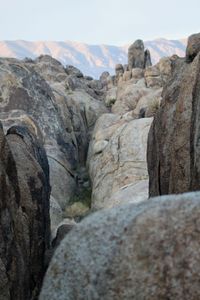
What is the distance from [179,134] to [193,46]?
3.59 meters

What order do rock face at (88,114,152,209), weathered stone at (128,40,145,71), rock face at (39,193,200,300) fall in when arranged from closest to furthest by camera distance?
rock face at (39,193,200,300), rock face at (88,114,152,209), weathered stone at (128,40,145,71)

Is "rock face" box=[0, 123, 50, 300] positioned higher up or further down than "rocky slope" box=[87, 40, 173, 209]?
higher up

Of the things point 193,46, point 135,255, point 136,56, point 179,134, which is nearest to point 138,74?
point 136,56

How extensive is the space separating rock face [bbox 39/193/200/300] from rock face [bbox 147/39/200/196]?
7634 millimetres

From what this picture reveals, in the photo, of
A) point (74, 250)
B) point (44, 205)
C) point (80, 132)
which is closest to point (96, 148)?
point (80, 132)

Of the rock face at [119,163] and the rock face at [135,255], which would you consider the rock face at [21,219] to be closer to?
the rock face at [135,255]

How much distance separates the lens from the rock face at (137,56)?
328 feet

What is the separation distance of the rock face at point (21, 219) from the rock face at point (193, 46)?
298 inches

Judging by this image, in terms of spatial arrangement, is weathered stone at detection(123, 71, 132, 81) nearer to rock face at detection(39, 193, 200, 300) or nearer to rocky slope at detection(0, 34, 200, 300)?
rocky slope at detection(0, 34, 200, 300)

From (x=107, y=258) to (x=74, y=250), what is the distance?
68cm

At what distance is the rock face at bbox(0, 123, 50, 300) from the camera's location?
14.8 m

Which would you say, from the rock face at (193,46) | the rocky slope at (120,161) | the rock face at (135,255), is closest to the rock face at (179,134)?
the rock face at (193,46)


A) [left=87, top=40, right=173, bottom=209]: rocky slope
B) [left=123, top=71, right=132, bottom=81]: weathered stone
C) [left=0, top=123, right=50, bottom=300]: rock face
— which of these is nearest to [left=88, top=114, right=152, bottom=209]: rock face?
[left=87, top=40, right=173, bottom=209]: rocky slope

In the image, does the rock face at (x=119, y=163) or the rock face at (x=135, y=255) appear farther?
the rock face at (x=119, y=163)
